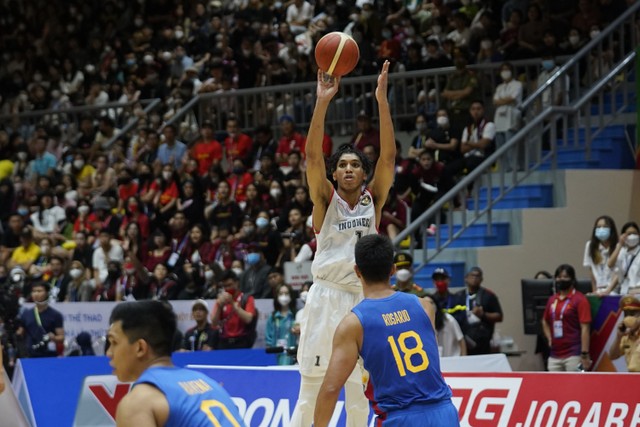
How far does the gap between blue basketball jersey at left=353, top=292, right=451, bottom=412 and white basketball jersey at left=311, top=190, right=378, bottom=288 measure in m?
1.51

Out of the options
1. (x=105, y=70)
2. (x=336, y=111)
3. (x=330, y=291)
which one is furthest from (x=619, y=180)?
(x=105, y=70)

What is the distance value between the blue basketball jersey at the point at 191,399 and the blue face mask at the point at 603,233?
10.6 m

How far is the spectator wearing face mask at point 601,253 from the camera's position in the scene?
14.7 metres

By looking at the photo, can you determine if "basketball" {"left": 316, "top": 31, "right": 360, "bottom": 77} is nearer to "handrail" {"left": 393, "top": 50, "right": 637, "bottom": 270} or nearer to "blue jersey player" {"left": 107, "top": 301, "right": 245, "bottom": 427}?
"blue jersey player" {"left": 107, "top": 301, "right": 245, "bottom": 427}

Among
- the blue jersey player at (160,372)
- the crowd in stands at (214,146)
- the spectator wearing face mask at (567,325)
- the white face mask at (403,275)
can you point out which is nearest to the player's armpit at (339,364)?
the blue jersey player at (160,372)

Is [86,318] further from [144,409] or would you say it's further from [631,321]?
[144,409]

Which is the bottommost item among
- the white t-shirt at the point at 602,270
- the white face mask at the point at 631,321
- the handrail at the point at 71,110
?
the white face mask at the point at 631,321

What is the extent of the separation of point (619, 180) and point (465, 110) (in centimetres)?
251

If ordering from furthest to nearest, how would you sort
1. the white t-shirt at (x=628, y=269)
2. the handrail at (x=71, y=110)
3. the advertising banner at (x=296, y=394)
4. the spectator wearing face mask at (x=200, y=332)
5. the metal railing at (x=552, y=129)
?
the handrail at (x=71, y=110)
the metal railing at (x=552, y=129)
the spectator wearing face mask at (x=200, y=332)
the white t-shirt at (x=628, y=269)
the advertising banner at (x=296, y=394)

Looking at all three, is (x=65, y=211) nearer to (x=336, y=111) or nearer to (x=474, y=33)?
(x=336, y=111)

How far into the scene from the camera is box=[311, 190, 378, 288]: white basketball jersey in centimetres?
840

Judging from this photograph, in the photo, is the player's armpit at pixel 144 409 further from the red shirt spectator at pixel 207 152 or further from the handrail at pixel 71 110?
the handrail at pixel 71 110

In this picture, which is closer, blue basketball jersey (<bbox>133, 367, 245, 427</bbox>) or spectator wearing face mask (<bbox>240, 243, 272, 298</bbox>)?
blue basketball jersey (<bbox>133, 367, 245, 427</bbox>)

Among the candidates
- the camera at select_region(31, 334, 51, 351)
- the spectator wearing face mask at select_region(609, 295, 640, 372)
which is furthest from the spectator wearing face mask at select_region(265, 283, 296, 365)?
the spectator wearing face mask at select_region(609, 295, 640, 372)
